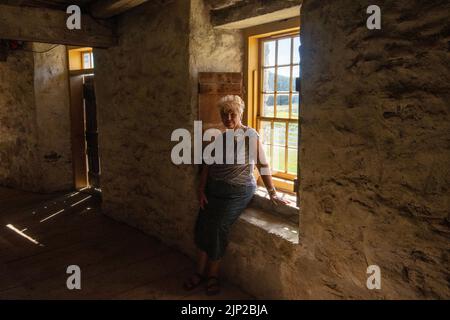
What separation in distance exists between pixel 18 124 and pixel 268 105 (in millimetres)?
4590

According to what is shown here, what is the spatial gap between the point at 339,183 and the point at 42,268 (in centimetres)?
267

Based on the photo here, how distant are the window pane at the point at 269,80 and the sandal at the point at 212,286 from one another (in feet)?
5.28

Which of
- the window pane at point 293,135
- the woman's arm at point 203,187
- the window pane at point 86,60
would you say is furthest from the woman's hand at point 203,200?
the window pane at point 86,60

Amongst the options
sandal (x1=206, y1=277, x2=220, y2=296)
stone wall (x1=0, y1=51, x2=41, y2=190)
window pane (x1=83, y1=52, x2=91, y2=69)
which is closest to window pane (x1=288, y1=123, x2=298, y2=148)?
sandal (x1=206, y1=277, x2=220, y2=296)

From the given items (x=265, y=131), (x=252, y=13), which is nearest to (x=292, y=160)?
(x=265, y=131)

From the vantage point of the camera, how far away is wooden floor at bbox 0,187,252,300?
288 cm

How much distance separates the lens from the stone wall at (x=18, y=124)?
18.5 feet

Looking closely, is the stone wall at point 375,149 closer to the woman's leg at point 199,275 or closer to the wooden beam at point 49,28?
the woman's leg at point 199,275

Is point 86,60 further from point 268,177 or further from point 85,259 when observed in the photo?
point 268,177

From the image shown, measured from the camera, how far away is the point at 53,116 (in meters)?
5.79

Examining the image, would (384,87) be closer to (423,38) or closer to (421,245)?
(423,38)

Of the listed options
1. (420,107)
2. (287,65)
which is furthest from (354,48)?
(287,65)

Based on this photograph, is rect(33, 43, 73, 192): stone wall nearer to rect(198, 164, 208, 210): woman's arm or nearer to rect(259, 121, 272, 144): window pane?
rect(198, 164, 208, 210): woman's arm

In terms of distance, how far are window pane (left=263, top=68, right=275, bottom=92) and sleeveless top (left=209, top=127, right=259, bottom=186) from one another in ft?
1.72
